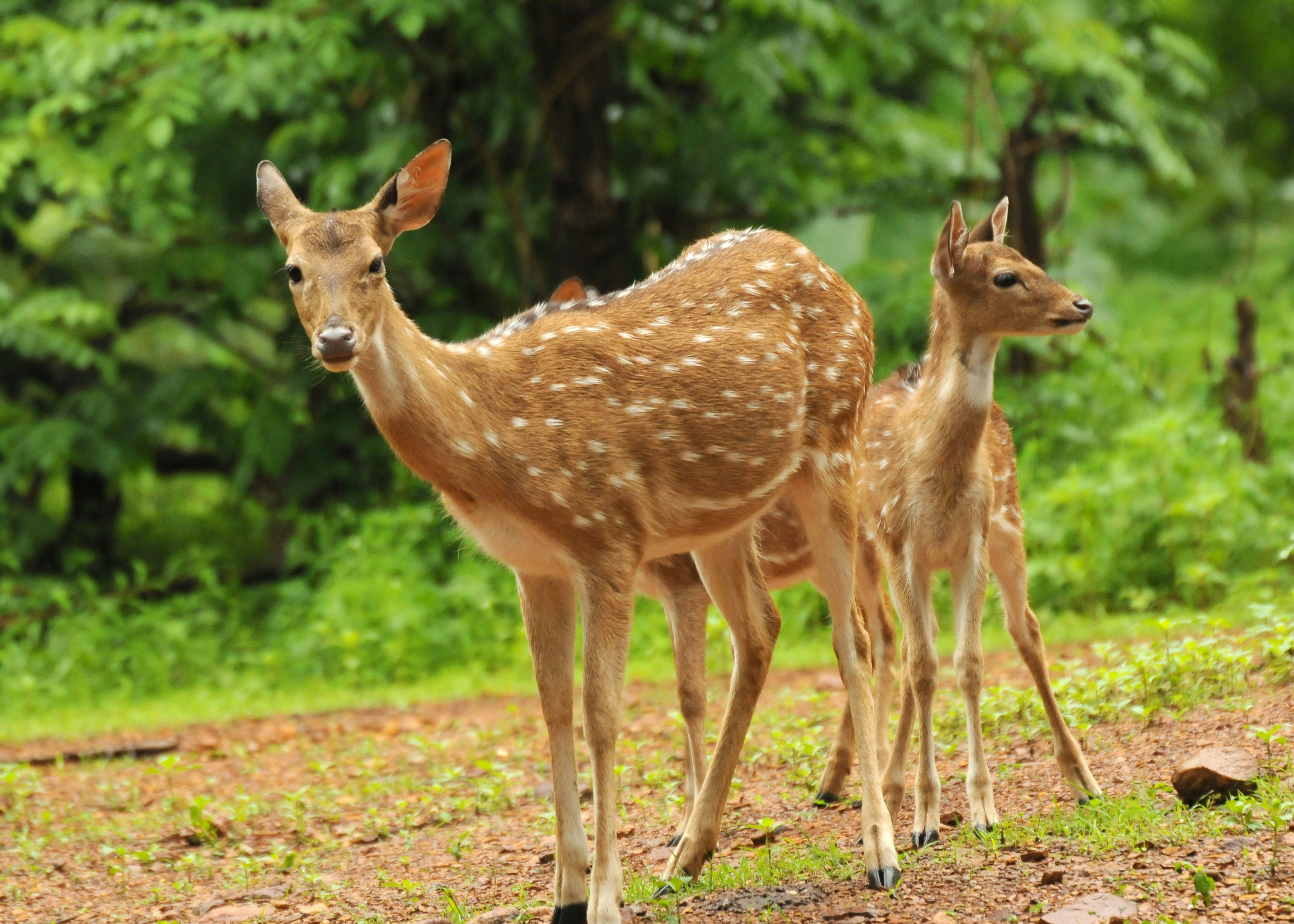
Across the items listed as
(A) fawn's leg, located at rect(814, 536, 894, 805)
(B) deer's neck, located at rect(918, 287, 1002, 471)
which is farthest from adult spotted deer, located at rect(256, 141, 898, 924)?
(A) fawn's leg, located at rect(814, 536, 894, 805)

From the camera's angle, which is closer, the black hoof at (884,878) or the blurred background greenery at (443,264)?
the black hoof at (884,878)

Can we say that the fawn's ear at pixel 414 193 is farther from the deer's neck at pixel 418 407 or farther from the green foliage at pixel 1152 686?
the green foliage at pixel 1152 686

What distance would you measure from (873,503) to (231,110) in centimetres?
610

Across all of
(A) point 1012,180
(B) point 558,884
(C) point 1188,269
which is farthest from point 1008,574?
(C) point 1188,269

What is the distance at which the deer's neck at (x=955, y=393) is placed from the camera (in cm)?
614

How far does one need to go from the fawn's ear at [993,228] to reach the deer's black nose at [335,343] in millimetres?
2956

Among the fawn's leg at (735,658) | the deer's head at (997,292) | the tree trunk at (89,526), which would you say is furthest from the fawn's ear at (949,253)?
the tree trunk at (89,526)

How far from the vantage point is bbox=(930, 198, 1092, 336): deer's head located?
6.20m

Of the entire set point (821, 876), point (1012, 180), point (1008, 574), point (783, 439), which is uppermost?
point (1012, 180)

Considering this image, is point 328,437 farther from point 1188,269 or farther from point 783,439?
point 1188,269

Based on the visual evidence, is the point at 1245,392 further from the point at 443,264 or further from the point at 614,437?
the point at 614,437

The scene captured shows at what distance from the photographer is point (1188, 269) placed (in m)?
21.3

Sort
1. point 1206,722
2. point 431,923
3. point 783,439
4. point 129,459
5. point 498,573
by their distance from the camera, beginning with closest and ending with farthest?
point 431,923
point 783,439
point 1206,722
point 498,573
point 129,459

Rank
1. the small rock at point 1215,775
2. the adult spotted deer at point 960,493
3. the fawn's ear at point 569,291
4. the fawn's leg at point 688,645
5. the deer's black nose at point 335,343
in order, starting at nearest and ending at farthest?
the deer's black nose at point 335,343 → the small rock at point 1215,775 → the adult spotted deer at point 960,493 → the fawn's leg at point 688,645 → the fawn's ear at point 569,291
